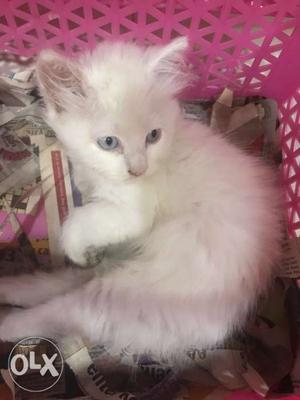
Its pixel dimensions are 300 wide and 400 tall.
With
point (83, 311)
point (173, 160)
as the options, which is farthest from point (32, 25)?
point (83, 311)

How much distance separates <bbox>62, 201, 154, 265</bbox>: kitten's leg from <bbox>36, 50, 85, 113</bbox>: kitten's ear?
254 millimetres

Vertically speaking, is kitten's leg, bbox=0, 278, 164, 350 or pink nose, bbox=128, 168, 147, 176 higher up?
pink nose, bbox=128, 168, 147, 176

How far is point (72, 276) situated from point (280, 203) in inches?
22.7

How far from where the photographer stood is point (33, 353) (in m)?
1.17

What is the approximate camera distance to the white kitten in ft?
3.35

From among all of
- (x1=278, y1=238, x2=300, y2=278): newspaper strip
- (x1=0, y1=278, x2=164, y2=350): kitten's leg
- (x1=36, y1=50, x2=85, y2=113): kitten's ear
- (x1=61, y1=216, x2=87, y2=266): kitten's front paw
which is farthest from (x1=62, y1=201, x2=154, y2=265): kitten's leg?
(x1=278, y1=238, x2=300, y2=278): newspaper strip

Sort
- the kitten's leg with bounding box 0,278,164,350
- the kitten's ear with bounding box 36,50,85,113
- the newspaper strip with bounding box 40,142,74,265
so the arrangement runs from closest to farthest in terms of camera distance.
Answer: the kitten's ear with bounding box 36,50,85,113, the kitten's leg with bounding box 0,278,164,350, the newspaper strip with bounding box 40,142,74,265

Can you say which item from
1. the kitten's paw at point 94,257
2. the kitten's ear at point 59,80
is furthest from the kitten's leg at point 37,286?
the kitten's ear at point 59,80

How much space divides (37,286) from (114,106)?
0.53 metres

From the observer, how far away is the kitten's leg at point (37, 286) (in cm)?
122

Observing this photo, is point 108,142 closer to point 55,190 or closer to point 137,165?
point 137,165

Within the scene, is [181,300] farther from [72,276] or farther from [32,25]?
[32,25]

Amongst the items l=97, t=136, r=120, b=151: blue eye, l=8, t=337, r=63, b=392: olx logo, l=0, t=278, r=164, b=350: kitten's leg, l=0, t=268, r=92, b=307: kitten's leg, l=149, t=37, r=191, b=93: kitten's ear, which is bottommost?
l=8, t=337, r=63, b=392: olx logo

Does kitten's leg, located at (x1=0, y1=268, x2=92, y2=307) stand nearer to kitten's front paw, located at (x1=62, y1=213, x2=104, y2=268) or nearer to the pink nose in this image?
kitten's front paw, located at (x1=62, y1=213, x2=104, y2=268)
